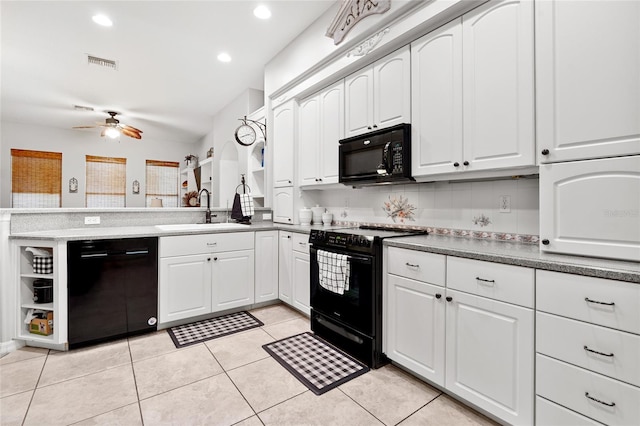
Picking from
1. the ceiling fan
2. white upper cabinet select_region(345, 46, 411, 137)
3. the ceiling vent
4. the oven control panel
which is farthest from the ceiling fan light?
the oven control panel

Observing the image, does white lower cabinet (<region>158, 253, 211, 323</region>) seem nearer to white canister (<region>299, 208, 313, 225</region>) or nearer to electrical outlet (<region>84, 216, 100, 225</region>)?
electrical outlet (<region>84, 216, 100, 225</region>)

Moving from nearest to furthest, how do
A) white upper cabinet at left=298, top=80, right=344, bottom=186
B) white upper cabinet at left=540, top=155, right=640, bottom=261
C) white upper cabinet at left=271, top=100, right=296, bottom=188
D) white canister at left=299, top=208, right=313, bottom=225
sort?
white upper cabinet at left=540, top=155, right=640, bottom=261
white upper cabinet at left=298, top=80, right=344, bottom=186
white canister at left=299, top=208, right=313, bottom=225
white upper cabinet at left=271, top=100, right=296, bottom=188

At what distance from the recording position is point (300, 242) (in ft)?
9.86

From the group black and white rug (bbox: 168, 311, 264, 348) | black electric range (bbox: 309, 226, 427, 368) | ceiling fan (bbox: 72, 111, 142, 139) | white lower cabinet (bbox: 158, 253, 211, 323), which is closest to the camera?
black electric range (bbox: 309, 226, 427, 368)

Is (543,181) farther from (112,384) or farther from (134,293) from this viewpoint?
(134,293)

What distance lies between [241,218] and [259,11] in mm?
2137

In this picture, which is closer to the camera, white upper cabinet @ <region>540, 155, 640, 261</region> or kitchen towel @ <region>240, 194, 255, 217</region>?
white upper cabinet @ <region>540, 155, 640, 261</region>

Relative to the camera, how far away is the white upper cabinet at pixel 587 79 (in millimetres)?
1266

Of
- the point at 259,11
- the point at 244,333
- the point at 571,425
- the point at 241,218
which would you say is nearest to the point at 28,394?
the point at 244,333

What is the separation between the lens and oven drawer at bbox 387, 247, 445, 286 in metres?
1.76

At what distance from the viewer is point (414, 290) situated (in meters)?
1.90

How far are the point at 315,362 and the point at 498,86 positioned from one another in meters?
2.14

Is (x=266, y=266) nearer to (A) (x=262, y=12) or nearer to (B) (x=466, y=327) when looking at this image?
(B) (x=466, y=327)

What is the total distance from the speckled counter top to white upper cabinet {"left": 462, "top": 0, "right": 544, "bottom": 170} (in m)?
0.48
